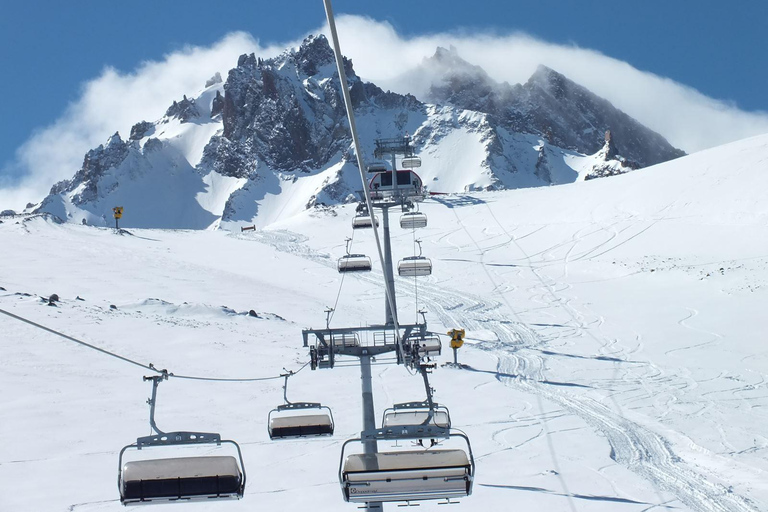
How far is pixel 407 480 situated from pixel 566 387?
1641 cm

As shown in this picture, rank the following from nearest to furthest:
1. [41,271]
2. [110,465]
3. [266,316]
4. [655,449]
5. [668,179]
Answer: [110,465] < [655,449] < [266,316] < [41,271] < [668,179]

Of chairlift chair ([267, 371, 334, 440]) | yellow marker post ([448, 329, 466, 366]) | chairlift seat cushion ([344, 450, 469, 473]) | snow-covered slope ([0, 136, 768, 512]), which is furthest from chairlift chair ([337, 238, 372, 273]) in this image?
chairlift seat cushion ([344, 450, 469, 473])

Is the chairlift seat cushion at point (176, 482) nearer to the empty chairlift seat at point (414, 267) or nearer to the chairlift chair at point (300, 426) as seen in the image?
the chairlift chair at point (300, 426)

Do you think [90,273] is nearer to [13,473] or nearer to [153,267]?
[153,267]

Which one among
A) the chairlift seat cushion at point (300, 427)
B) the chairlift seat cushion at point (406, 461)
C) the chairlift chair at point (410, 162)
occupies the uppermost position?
the chairlift chair at point (410, 162)

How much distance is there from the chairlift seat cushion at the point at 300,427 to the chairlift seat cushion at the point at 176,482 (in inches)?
134

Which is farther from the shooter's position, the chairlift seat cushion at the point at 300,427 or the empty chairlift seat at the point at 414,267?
the empty chairlift seat at the point at 414,267

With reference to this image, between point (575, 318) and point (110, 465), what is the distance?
22974mm

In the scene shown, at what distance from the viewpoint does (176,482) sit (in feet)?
26.2

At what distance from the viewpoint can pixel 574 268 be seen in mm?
43344

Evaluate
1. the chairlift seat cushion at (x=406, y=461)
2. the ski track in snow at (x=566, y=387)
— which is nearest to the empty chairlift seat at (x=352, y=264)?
the ski track in snow at (x=566, y=387)

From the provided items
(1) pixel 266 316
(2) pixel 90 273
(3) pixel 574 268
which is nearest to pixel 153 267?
(2) pixel 90 273

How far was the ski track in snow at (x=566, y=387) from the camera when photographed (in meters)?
15.1

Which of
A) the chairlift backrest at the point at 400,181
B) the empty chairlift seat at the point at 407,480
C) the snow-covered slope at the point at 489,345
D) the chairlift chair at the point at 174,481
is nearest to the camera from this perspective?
the empty chairlift seat at the point at 407,480
